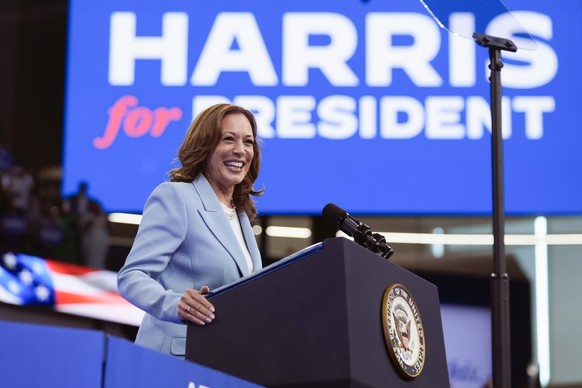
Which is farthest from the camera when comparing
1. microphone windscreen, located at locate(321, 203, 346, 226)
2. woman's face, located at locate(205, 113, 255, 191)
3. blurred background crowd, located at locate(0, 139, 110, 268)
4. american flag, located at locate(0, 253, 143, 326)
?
blurred background crowd, located at locate(0, 139, 110, 268)

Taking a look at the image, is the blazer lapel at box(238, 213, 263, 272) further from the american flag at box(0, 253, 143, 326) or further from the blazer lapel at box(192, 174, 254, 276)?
the american flag at box(0, 253, 143, 326)

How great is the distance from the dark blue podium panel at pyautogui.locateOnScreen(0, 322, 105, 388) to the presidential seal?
28.3 inches

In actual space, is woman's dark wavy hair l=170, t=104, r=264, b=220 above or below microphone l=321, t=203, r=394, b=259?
above

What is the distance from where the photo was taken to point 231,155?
237cm

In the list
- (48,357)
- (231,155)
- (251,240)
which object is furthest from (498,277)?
(48,357)

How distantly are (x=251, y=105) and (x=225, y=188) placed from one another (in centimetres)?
309

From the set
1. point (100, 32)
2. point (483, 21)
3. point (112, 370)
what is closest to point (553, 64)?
point (100, 32)

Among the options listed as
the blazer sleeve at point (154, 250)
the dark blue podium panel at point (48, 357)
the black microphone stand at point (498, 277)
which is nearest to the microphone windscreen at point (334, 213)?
the blazer sleeve at point (154, 250)

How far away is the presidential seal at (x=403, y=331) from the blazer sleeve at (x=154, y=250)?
47cm

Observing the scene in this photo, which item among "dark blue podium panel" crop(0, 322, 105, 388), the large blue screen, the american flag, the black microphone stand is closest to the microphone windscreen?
the black microphone stand

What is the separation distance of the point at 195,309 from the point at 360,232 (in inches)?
16.8

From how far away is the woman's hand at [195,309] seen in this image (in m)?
1.95

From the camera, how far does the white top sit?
2380mm

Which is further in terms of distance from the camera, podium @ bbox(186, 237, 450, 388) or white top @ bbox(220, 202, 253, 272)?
white top @ bbox(220, 202, 253, 272)
